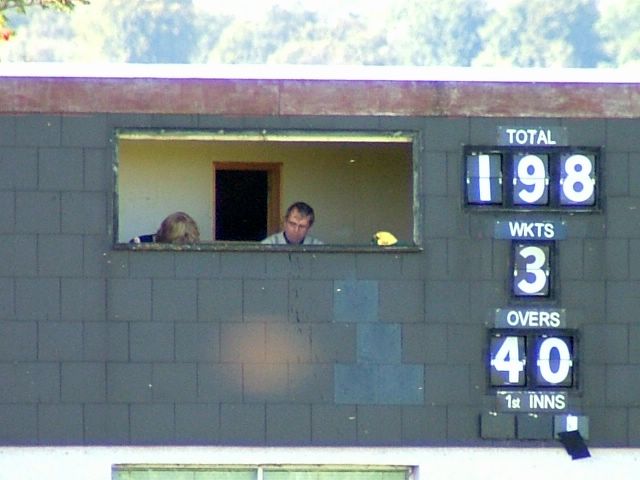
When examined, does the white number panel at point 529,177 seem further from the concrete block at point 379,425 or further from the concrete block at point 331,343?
the concrete block at point 379,425

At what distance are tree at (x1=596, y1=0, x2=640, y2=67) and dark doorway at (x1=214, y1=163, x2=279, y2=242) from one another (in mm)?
69874

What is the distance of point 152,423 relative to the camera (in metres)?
11.9

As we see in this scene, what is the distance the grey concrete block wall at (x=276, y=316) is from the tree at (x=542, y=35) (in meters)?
76.3

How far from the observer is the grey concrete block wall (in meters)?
11.9

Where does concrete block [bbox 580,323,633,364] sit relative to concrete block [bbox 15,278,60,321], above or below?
below

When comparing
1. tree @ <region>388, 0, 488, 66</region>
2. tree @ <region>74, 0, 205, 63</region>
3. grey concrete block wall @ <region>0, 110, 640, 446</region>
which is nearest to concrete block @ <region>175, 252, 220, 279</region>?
grey concrete block wall @ <region>0, 110, 640, 446</region>

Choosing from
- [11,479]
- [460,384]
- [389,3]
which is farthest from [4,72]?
[389,3]

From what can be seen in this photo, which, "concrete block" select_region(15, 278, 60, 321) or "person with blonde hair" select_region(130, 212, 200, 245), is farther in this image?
"person with blonde hair" select_region(130, 212, 200, 245)

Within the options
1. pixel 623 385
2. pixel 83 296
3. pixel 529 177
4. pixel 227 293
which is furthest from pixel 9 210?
pixel 623 385

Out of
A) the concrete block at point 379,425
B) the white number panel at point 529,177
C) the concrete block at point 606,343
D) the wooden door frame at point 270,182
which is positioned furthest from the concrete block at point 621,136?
the wooden door frame at point 270,182

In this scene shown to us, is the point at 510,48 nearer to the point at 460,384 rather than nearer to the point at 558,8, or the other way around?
the point at 558,8

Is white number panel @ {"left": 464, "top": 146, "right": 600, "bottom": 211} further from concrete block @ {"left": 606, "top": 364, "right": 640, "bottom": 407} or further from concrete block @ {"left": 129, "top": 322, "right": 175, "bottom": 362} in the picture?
concrete block @ {"left": 129, "top": 322, "right": 175, "bottom": 362}

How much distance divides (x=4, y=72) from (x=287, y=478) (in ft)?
9.96

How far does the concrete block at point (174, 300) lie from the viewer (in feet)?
38.9
